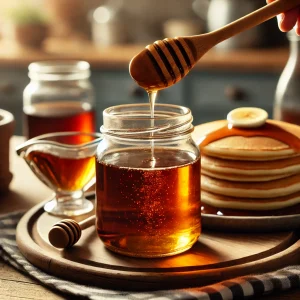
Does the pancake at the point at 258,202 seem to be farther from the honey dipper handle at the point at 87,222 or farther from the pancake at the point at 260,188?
the honey dipper handle at the point at 87,222

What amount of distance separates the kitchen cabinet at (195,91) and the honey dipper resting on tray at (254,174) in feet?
6.10

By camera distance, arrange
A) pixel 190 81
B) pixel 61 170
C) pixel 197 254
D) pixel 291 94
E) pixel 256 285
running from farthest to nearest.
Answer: pixel 190 81
pixel 291 94
pixel 61 170
pixel 197 254
pixel 256 285

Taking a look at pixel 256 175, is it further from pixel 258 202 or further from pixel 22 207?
pixel 22 207

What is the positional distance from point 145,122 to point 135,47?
8.08ft

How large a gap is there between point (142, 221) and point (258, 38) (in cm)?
240

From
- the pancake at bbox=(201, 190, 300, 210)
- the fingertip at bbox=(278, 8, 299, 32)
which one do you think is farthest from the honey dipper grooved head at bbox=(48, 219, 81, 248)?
the fingertip at bbox=(278, 8, 299, 32)

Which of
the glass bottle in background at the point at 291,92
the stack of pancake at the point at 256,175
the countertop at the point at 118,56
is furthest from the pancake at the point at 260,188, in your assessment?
the countertop at the point at 118,56

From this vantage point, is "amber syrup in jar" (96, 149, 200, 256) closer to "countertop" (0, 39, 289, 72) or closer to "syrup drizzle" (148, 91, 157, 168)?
"syrup drizzle" (148, 91, 157, 168)

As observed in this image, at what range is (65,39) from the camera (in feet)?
12.8

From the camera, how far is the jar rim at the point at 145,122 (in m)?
1.02

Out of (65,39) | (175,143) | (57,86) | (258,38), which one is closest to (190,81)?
(258,38)

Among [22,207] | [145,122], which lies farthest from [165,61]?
[22,207]

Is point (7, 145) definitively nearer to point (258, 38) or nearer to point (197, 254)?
point (197, 254)

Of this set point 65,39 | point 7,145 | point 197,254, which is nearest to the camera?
point 197,254
